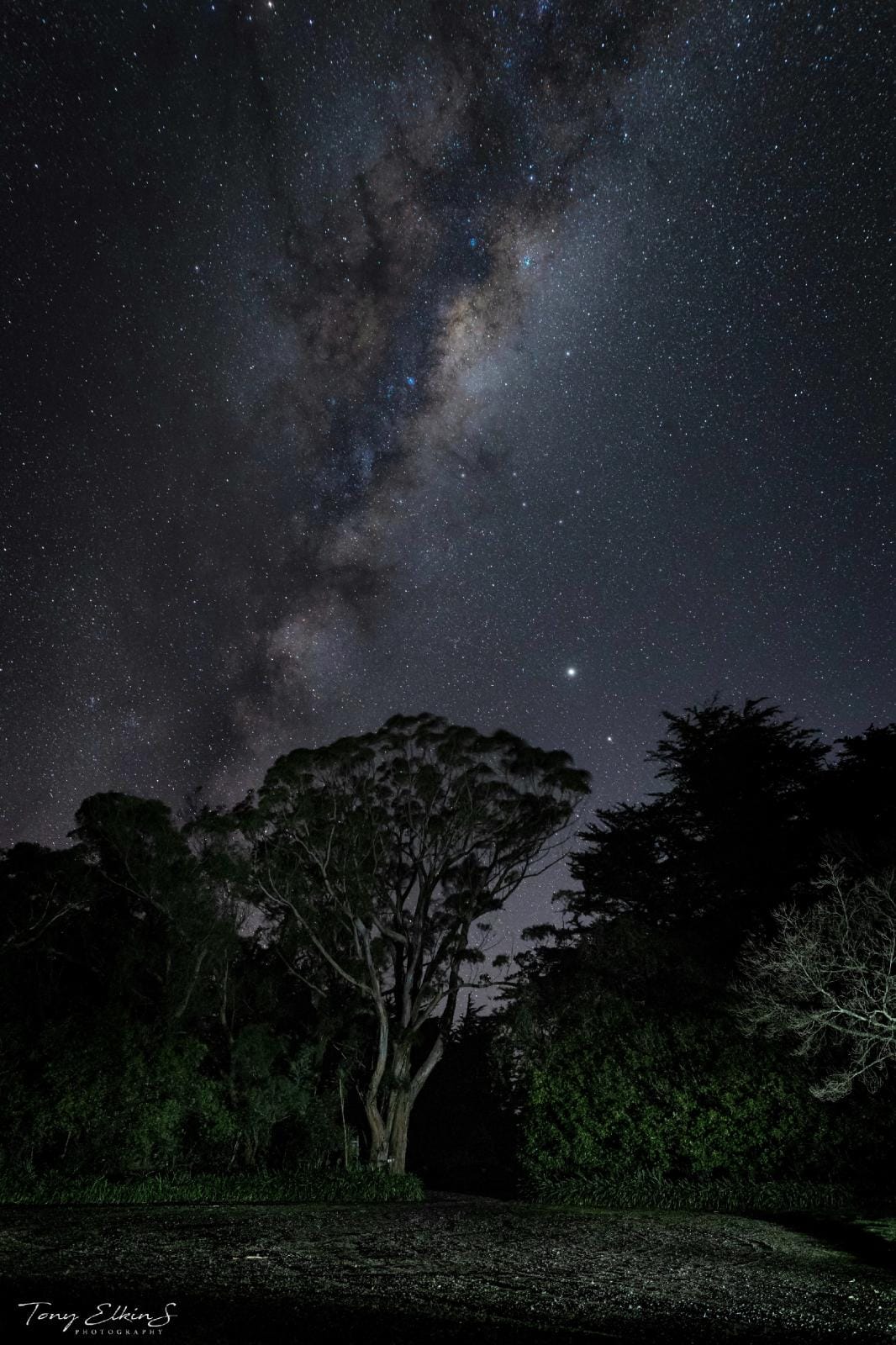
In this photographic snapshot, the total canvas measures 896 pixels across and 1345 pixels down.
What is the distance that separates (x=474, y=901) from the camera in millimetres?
19000

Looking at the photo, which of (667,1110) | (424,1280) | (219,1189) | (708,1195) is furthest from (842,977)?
(219,1189)

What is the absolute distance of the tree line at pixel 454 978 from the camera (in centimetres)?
1380

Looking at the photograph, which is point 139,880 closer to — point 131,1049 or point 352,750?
point 131,1049

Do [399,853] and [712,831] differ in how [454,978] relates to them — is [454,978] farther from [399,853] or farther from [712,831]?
[712,831]

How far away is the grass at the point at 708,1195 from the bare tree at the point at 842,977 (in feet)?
5.13

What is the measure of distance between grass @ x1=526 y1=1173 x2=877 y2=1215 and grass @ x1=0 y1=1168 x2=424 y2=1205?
3036 millimetres

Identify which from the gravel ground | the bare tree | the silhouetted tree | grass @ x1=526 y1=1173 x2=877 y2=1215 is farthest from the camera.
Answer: the silhouetted tree

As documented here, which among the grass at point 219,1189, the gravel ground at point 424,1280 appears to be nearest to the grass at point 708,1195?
the grass at point 219,1189

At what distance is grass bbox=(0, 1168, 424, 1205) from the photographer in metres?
12.4

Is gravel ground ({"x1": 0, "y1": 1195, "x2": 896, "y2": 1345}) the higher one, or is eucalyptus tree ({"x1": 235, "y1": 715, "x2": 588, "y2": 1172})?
eucalyptus tree ({"x1": 235, "y1": 715, "x2": 588, "y2": 1172})

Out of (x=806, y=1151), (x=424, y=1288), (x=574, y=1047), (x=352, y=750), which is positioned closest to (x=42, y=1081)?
(x=352, y=750)

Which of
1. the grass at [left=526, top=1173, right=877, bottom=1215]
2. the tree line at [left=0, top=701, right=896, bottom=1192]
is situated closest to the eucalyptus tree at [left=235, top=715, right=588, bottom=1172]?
the tree line at [left=0, top=701, right=896, bottom=1192]

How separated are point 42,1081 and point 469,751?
10.8m

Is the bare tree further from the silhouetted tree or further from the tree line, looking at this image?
the silhouetted tree
